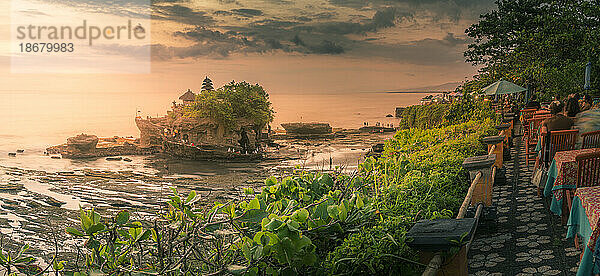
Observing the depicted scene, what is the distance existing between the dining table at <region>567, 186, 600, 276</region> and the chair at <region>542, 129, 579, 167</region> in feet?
5.74

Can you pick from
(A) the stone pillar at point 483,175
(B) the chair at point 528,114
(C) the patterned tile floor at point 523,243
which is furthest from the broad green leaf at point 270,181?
(B) the chair at point 528,114

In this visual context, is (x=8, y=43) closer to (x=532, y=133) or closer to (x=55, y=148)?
(x=55, y=148)

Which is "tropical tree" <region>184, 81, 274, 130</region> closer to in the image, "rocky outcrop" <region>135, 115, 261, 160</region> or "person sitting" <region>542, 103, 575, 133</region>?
"rocky outcrop" <region>135, 115, 261, 160</region>

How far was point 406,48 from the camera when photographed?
175ft

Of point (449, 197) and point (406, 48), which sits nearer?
point (449, 197)

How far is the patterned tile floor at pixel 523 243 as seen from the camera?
96.0 inches

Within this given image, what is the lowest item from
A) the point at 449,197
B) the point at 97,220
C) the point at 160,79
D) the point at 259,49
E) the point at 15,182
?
the point at 15,182

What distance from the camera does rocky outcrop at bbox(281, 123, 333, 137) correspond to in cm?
5894

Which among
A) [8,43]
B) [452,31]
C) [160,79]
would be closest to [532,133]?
[452,31]

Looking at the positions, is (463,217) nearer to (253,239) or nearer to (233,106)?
(253,239)

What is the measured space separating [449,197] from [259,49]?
62.6 metres

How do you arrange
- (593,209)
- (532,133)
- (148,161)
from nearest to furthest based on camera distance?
(593,209) < (532,133) < (148,161)

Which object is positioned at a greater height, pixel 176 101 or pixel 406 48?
pixel 406 48

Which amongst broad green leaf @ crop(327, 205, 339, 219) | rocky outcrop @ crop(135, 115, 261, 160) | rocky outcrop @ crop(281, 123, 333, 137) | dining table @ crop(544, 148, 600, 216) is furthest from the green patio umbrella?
rocky outcrop @ crop(281, 123, 333, 137)
